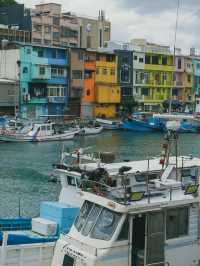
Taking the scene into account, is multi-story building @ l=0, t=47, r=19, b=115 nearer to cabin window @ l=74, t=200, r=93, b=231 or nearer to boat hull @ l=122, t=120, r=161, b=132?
boat hull @ l=122, t=120, r=161, b=132

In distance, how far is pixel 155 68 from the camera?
72562 millimetres

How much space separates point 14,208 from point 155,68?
173 ft

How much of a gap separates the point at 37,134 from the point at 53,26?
74.4ft

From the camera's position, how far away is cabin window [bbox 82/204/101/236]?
9.67 meters

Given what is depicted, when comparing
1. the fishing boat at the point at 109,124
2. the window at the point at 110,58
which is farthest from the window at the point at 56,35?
the fishing boat at the point at 109,124

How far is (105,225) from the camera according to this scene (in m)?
9.48

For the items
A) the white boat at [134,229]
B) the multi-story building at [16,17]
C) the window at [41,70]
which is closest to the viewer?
the white boat at [134,229]

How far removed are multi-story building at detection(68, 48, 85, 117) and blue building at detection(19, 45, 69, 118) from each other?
60 cm

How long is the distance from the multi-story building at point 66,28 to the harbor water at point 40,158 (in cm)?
1659

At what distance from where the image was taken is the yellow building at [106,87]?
65.6 metres

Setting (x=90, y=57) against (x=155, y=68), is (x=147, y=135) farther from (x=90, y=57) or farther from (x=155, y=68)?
(x=155, y=68)

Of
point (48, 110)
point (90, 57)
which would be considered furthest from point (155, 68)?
point (48, 110)

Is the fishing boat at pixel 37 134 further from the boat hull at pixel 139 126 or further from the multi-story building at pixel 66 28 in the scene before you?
the multi-story building at pixel 66 28

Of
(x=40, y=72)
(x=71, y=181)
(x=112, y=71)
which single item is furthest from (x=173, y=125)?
(x=112, y=71)
